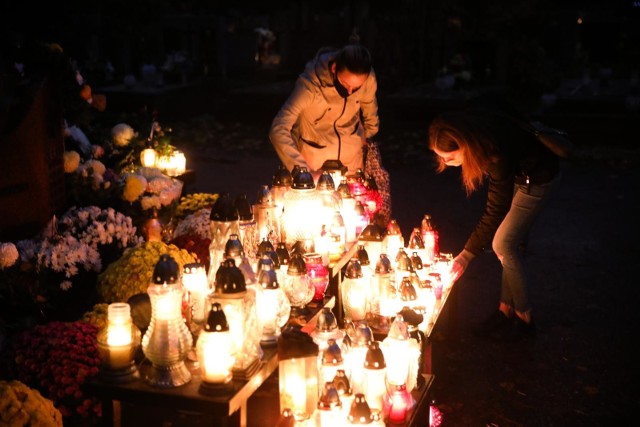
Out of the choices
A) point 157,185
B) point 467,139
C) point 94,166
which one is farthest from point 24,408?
point 157,185

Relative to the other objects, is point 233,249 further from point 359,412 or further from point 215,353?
point 359,412

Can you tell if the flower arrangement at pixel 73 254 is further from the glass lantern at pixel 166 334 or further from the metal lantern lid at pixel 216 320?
the metal lantern lid at pixel 216 320

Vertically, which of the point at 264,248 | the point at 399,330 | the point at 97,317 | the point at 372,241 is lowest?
the point at 97,317

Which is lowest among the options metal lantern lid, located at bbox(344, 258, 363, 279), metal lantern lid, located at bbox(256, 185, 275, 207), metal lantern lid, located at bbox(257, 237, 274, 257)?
metal lantern lid, located at bbox(344, 258, 363, 279)

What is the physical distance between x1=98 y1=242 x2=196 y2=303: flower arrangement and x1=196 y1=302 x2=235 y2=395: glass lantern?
1585mm

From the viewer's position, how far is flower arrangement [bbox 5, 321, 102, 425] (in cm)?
391

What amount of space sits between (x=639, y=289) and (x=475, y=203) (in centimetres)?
361

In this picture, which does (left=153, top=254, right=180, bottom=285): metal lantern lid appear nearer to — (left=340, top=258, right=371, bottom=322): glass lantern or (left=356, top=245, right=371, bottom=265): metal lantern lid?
(left=340, top=258, right=371, bottom=322): glass lantern

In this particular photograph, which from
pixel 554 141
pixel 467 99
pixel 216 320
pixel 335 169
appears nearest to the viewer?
pixel 216 320

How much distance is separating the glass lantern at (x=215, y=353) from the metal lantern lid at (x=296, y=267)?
0.89m

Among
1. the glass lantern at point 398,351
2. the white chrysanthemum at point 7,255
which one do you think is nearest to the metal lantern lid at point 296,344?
the glass lantern at point 398,351

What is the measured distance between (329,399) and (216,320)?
0.65 metres

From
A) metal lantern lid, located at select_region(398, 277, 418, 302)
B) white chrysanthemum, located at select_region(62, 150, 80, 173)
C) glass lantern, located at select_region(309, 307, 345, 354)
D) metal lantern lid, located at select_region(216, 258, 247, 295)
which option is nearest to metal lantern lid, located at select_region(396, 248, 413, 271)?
metal lantern lid, located at select_region(398, 277, 418, 302)

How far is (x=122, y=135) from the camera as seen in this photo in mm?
7832
